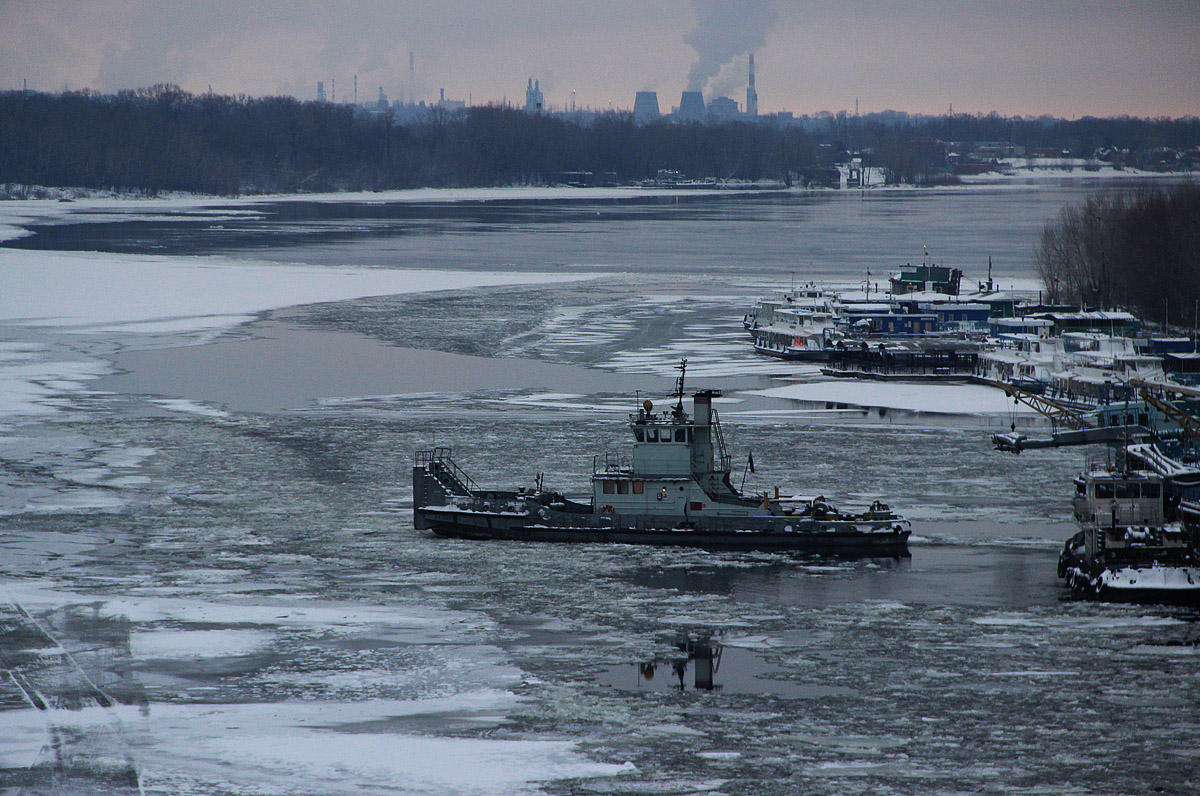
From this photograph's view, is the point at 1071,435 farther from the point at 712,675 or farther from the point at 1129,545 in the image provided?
the point at 712,675

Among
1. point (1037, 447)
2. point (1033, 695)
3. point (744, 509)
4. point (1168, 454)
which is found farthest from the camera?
point (1037, 447)

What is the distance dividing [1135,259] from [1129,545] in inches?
2242

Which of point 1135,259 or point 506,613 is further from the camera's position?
point 1135,259

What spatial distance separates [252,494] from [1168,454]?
26686mm

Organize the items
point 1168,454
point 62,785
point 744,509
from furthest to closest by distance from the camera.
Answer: point 1168,454 → point 744,509 → point 62,785

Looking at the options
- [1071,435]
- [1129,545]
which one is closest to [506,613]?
[1129,545]

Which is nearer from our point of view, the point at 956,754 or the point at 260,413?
the point at 956,754

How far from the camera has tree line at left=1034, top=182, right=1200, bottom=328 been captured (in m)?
77.5

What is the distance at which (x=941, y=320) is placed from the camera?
81.1m

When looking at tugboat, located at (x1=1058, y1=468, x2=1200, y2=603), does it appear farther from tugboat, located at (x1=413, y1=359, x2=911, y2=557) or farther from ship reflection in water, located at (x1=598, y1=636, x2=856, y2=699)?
ship reflection in water, located at (x1=598, y1=636, x2=856, y2=699)

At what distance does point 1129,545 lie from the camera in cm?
2959

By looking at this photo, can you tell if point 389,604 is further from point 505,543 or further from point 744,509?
point 744,509

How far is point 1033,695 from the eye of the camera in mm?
21641

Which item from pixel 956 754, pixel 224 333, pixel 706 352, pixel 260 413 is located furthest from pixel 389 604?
pixel 224 333
